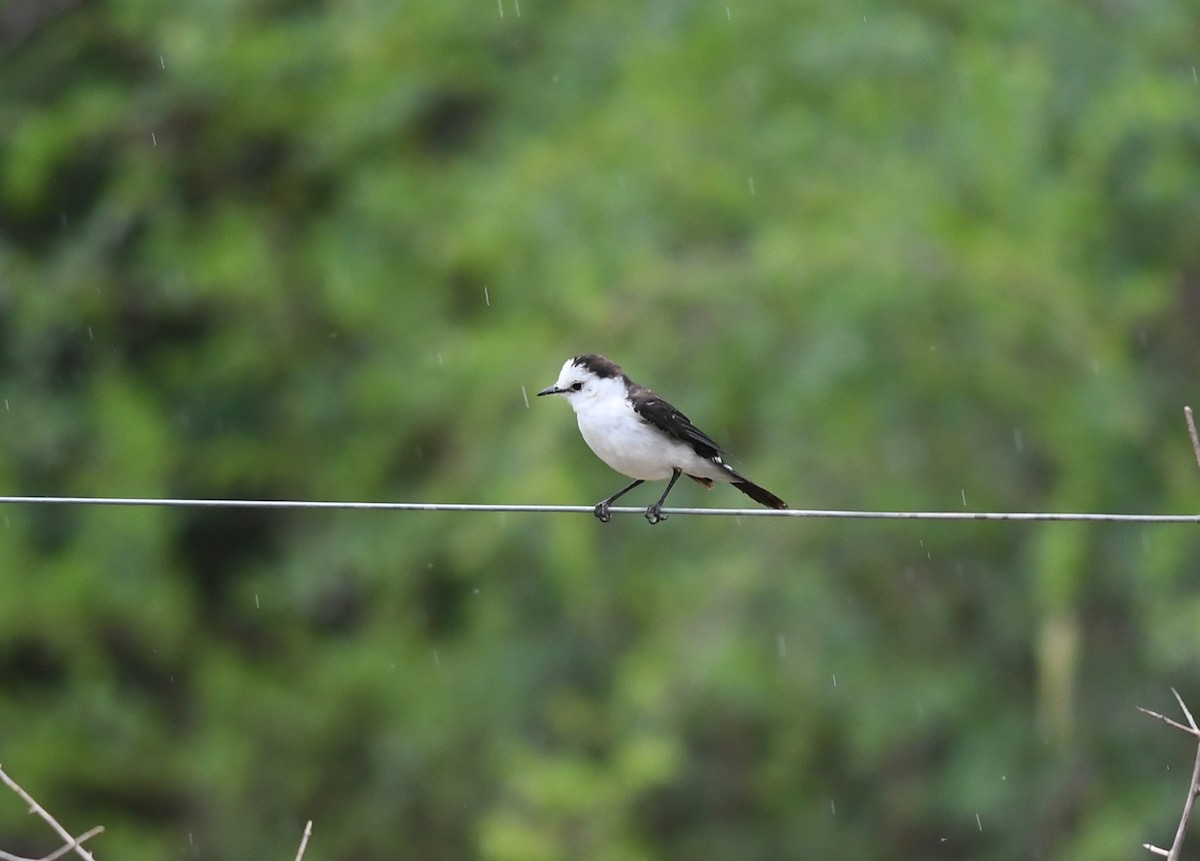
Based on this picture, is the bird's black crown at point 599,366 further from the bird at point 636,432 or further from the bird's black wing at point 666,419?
the bird's black wing at point 666,419

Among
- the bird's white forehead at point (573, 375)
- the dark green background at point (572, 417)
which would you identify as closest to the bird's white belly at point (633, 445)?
the bird's white forehead at point (573, 375)

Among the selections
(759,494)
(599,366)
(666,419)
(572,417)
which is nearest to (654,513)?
(666,419)

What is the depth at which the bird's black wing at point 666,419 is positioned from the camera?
237 inches

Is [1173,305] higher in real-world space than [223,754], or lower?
higher

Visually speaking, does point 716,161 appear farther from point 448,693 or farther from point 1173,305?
point 448,693

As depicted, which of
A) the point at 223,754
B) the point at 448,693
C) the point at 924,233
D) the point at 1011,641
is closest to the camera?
the point at 924,233

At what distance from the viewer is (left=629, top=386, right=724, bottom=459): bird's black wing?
6.01m

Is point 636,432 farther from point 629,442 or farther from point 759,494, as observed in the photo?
point 759,494

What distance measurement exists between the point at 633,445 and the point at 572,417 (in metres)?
2.89

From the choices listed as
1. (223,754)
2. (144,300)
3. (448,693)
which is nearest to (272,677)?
(223,754)

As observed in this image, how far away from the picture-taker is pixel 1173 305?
9477mm

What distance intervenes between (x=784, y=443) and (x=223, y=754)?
5.39 meters

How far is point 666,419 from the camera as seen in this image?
19.7 ft

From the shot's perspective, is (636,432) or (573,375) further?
(573,375)
